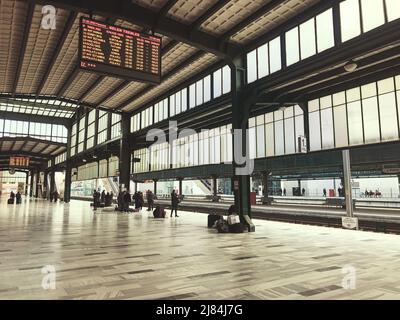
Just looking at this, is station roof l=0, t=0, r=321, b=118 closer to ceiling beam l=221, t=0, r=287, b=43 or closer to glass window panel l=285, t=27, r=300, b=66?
ceiling beam l=221, t=0, r=287, b=43

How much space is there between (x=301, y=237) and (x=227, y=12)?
26.3 feet

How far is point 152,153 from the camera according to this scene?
133ft

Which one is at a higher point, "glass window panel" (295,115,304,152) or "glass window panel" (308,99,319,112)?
"glass window panel" (308,99,319,112)

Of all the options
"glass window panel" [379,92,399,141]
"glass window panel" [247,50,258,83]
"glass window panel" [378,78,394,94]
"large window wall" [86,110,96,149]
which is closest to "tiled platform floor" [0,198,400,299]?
"glass window panel" [247,50,258,83]

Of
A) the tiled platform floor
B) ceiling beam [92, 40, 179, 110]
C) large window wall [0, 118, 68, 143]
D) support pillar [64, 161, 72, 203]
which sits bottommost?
the tiled platform floor

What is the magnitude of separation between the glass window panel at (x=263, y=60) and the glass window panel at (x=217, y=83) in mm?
2723

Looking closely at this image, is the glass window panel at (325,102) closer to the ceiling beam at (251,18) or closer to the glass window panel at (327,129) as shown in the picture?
the glass window panel at (327,129)

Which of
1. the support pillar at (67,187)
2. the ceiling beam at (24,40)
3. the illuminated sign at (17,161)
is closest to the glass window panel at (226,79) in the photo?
the ceiling beam at (24,40)

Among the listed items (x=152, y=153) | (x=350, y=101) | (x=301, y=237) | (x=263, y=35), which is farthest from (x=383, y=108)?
(x=152, y=153)

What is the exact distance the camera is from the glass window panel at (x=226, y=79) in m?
14.4

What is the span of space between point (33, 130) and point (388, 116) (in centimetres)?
4013

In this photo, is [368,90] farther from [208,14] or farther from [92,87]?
[92,87]

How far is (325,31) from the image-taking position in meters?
9.93

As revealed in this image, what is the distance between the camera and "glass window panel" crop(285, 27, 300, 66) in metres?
10.9
